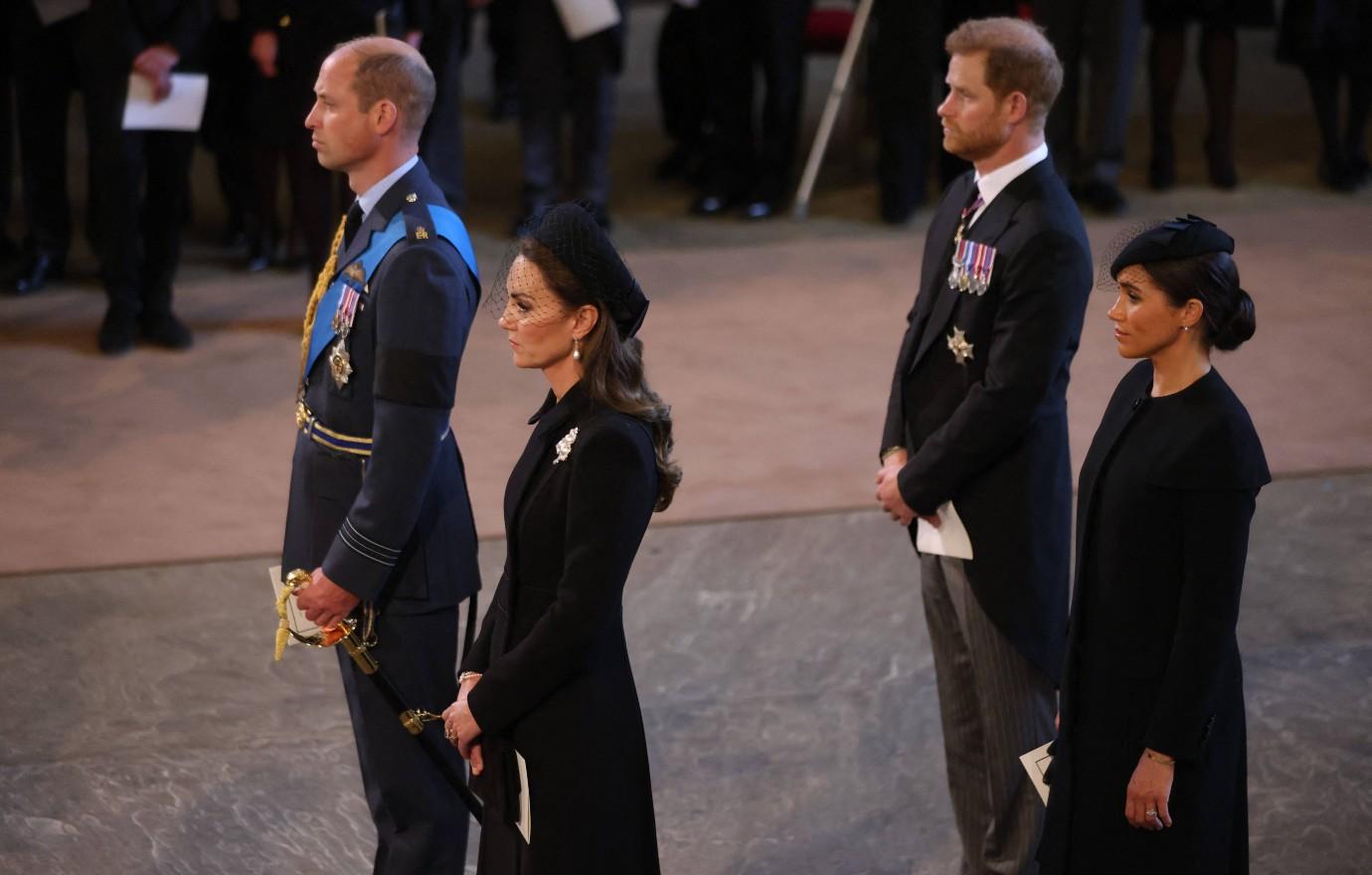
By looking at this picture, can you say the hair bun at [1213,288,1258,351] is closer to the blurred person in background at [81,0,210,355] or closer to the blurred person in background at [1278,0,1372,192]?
the blurred person in background at [81,0,210,355]

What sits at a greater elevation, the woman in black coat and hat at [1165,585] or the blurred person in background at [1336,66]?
the woman in black coat and hat at [1165,585]

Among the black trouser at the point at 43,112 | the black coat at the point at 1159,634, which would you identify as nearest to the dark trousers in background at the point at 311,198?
the black trouser at the point at 43,112

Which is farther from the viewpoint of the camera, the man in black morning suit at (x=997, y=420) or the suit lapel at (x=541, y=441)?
the man in black morning suit at (x=997, y=420)

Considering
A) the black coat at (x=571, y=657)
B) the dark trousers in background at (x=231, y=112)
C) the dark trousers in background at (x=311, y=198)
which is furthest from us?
the dark trousers in background at (x=231, y=112)

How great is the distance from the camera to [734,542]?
16.3 feet

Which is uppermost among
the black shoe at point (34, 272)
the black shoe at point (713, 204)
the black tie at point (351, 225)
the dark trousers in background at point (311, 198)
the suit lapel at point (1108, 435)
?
the black tie at point (351, 225)

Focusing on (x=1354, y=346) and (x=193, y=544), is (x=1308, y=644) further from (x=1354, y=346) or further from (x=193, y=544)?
(x=193, y=544)

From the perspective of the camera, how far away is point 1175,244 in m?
2.64

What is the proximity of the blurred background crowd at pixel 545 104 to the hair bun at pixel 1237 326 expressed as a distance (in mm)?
4274

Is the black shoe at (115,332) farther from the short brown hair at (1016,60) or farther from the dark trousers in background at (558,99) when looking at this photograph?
the short brown hair at (1016,60)

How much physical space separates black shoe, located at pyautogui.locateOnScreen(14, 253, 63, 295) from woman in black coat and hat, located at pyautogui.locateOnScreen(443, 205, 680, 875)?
15.7 ft

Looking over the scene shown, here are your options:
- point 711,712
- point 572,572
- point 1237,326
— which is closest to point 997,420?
point 1237,326

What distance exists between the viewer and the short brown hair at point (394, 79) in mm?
3014

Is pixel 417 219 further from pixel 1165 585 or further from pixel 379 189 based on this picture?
pixel 1165 585
